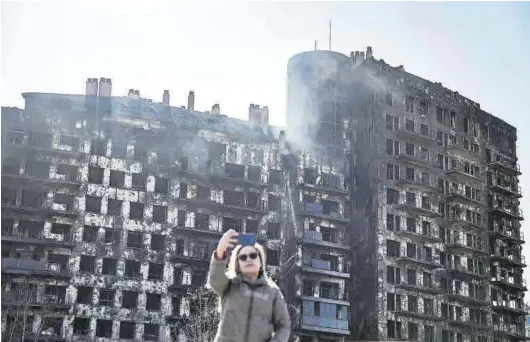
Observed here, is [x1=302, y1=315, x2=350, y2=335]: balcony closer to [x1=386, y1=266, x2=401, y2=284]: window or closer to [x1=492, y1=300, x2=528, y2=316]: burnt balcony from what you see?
[x1=386, y1=266, x2=401, y2=284]: window

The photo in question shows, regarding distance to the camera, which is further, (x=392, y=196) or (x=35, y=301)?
(x=392, y=196)

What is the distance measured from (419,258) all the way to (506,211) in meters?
14.6

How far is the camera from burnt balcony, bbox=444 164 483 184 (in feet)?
204

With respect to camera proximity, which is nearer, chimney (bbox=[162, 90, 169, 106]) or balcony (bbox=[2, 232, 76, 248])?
balcony (bbox=[2, 232, 76, 248])

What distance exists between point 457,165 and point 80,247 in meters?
35.0

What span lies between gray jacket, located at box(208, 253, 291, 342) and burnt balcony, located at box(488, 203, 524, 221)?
64.4m

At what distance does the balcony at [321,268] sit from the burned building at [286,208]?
0.36 ft

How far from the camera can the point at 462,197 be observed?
61875mm

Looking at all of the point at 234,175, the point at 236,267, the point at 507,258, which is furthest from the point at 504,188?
the point at 236,267

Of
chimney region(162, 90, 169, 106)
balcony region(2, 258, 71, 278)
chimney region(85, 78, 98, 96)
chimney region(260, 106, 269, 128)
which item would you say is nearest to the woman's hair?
balcony region(2, 258, 71, 278)

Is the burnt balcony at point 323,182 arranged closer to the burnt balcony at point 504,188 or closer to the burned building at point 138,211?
the burned building at point 138,211

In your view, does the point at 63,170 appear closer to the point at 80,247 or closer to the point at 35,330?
the point at 80,247

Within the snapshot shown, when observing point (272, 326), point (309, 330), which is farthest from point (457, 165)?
point (272, 326)

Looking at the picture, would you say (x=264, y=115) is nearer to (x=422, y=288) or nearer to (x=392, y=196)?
(x=392, y=196)
